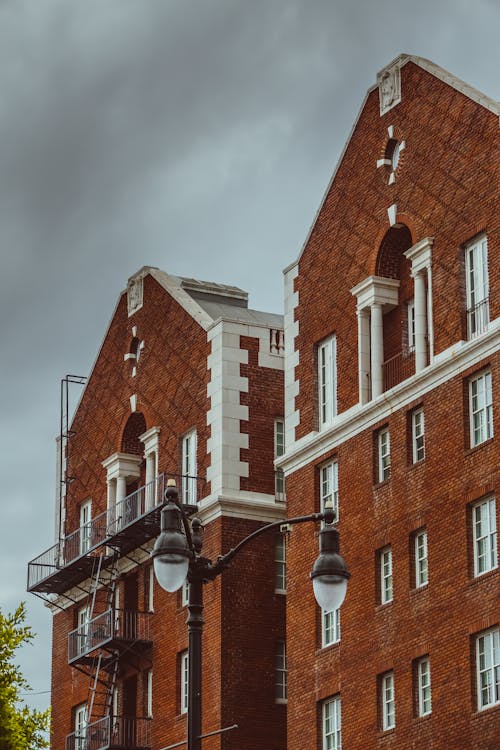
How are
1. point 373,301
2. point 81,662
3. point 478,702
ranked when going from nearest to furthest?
point 478,702, point 373,301, point 81,662

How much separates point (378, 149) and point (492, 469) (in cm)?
1174

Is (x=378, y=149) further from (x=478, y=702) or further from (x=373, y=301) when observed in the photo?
(x=478, y=702)

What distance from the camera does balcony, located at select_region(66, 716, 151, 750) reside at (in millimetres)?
60094

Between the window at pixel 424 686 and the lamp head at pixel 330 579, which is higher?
the window at pixel 424 686

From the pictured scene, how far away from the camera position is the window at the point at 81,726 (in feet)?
206

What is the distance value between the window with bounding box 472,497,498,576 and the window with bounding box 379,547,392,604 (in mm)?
3744

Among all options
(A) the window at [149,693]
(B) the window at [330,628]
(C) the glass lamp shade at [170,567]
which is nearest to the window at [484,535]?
(B) the window at [330,628]

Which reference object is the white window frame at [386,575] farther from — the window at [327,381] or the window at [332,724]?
the window at [327,381]

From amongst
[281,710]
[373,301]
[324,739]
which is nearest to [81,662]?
[281,710]

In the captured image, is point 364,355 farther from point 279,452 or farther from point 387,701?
point 387,701

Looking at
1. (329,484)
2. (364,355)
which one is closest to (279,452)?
(329,484)

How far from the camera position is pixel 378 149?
53844 mm

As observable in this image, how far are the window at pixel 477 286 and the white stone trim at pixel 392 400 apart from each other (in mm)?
598

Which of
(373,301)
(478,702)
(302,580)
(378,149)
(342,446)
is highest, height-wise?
(378,149)
